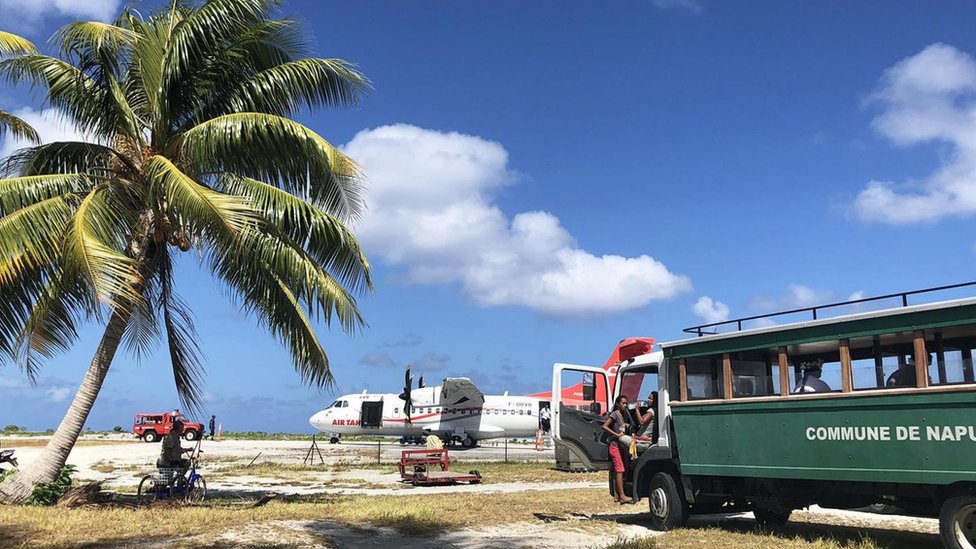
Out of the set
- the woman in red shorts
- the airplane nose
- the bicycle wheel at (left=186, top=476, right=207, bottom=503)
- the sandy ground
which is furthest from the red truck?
the woman in red shorts

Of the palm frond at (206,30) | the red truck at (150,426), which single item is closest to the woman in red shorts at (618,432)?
the palm frond at (206,30)

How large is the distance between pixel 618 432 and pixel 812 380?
3506 millimetres

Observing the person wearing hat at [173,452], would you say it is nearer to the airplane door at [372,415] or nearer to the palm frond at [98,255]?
the palm frond at [98,255]

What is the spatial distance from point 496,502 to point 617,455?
3.33 metres

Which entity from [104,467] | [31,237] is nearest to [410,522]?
[31,237]

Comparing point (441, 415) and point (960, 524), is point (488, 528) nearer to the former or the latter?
point (960, 524)

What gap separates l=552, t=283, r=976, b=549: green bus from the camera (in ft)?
24.8

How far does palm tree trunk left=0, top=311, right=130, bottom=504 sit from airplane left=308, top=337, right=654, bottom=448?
24.2m

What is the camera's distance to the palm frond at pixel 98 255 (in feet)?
32.3

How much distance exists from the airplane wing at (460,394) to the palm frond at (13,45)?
84.0 feet

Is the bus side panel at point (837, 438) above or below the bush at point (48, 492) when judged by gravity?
above

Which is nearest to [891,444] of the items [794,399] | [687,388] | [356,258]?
[794,399]

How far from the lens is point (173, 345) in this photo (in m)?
13.8

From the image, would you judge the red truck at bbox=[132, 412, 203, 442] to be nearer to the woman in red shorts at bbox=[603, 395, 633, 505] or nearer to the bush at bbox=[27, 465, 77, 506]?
the bush at bbox=[27, 465, 77, 506]
